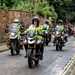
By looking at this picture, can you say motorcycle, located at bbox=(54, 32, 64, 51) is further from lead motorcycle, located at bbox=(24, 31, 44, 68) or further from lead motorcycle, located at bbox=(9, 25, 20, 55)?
lead motorcycle, located at bbox=(24, 31, 44, 68)

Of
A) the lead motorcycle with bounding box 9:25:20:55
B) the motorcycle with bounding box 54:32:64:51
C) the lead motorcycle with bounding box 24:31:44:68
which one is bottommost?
the motorcycle with bounding box 54:32:64:51

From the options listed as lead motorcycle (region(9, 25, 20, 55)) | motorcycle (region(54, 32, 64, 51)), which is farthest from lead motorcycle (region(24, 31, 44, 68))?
motorcycle (region(54, 32, 64, 51))

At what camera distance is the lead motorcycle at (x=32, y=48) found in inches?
594

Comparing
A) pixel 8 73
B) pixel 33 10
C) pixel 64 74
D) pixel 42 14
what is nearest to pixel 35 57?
pixel 8 73

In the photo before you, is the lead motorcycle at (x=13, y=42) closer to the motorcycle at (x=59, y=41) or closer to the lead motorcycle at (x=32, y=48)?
the motorcycle at (x=59, y=41)

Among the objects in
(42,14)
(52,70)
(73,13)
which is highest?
(52,70)

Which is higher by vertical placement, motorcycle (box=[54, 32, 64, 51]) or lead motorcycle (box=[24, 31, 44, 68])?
lead motorcycle (box=[24, 31, 44, 68])

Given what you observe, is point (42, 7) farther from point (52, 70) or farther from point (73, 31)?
point (52, 70)

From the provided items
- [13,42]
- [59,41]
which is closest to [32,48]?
[13,42]

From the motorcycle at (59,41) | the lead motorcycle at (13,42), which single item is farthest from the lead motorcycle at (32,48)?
the motorcycle at (59,41)

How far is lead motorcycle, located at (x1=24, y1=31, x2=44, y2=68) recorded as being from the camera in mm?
15086

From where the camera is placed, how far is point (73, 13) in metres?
76.6

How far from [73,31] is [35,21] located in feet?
133

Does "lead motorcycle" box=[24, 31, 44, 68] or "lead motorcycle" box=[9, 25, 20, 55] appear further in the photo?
"lead motorcycle" box=[9, 25, 20, 55]
